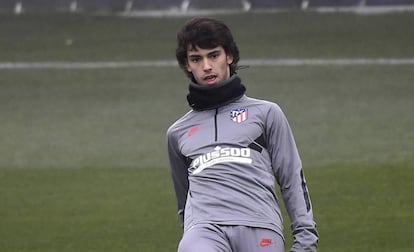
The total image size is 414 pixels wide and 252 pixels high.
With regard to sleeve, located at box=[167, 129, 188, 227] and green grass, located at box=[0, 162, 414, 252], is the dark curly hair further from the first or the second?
green grass, located at box=[0, 162, 414, 252]

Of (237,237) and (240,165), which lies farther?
(240,165)

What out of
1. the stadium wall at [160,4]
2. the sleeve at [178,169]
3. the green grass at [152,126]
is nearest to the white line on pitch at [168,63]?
the green grass at [152,126]

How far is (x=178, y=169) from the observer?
19.8ft

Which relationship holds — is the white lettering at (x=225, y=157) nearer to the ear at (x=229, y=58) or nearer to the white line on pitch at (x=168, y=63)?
the ear at (x=229, y=58)

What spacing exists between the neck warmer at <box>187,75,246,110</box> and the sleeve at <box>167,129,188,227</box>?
231 millimetres

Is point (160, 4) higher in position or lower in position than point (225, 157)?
lower

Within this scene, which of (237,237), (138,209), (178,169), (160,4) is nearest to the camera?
(237,237)

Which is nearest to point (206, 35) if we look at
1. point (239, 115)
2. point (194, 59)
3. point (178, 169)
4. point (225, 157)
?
point (194, 59)

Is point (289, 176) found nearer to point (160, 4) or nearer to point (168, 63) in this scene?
point (168, 63)

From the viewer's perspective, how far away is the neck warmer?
5801 mm

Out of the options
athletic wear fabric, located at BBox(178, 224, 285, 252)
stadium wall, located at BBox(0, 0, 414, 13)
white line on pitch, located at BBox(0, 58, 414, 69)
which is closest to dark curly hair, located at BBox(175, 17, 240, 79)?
athletic wear fabric, located at BBox(178, 224, 285, 252)

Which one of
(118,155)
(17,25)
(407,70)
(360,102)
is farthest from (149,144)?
(17,25)

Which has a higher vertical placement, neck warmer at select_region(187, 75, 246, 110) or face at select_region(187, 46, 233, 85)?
face at select_region(187, 46, 233, 85)

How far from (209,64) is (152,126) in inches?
320
